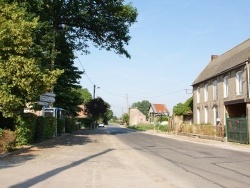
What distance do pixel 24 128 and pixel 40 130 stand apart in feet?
15.0

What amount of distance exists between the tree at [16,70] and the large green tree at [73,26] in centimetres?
832

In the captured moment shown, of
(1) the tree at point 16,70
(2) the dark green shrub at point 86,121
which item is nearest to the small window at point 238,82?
(1) the tree at point 16,70

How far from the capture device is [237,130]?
89.9 feet

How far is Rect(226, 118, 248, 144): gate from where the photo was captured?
26341 mm

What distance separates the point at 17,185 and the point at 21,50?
9.94 metres

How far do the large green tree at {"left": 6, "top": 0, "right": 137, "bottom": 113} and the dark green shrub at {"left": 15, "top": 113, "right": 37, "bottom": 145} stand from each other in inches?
279

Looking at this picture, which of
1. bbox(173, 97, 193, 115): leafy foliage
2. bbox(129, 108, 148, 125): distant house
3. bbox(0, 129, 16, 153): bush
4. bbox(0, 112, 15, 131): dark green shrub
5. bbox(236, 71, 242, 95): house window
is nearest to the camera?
bbox(0, 129, 16, 153): bush

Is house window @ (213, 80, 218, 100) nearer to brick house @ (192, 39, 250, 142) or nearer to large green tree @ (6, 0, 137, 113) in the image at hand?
brick house @ (192, 39, 250, 142)

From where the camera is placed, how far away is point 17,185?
8953 millimetres

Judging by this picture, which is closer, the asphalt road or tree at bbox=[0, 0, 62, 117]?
the asphalt road

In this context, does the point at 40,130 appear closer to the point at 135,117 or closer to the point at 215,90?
the point at 215,90

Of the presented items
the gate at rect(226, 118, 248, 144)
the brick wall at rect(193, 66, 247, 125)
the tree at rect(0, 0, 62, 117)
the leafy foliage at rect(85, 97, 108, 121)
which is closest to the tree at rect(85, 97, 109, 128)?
the leafy foliage at rect(85, 97, 108, 121)

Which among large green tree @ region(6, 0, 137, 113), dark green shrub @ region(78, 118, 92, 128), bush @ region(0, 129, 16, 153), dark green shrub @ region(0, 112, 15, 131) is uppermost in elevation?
large green tree @ region(6, 0, 137, 113)

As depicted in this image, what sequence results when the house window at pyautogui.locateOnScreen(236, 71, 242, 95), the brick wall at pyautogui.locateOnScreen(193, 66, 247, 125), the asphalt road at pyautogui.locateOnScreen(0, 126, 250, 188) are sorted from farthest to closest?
1. the brick wall at pyautogui.locateOnScreen(193, 66, 247, 125)
2. the house window at pyautogui.locateOnScreen(236, 71, 242, 95)
3. the asphalt road at pyautogui.locateOnScreen(0, 126, 250, 188)
